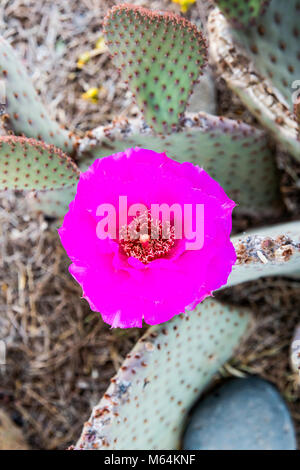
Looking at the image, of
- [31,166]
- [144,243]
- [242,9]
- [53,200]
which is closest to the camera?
[144,243]

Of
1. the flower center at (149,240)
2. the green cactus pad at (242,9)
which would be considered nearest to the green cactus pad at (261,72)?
the green cactus pad at (242,9)

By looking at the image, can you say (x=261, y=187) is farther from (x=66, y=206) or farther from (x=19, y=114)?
(x=19, y=114)

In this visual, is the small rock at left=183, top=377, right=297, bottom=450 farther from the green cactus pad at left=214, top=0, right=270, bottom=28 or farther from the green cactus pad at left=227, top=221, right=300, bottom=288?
the green cactus pad at left=214, top=0, right=270, bottom=28

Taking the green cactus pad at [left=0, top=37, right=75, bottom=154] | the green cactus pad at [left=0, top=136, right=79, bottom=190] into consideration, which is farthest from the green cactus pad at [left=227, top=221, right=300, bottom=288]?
the green cactus pad at [left=0, top=37, right=75, bottom=154]

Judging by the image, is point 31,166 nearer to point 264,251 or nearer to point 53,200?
point 53,200

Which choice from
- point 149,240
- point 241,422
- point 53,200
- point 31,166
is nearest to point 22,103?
point 31,166

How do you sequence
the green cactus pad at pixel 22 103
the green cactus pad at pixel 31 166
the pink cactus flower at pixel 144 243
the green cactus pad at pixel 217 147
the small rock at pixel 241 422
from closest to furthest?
the pink cactus flower at pixel 144 243 → the green cactus pad at pixel 31 166 → the green cactus pad at pixel 22 103 → the green cactus pad at pixel 217 147 → the small rock at pixel 241 422

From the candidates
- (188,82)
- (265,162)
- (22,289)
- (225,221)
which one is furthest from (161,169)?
(22,289)

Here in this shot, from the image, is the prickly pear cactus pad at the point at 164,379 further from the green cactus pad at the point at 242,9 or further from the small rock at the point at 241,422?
the green cactus pad at the point at 242,9
